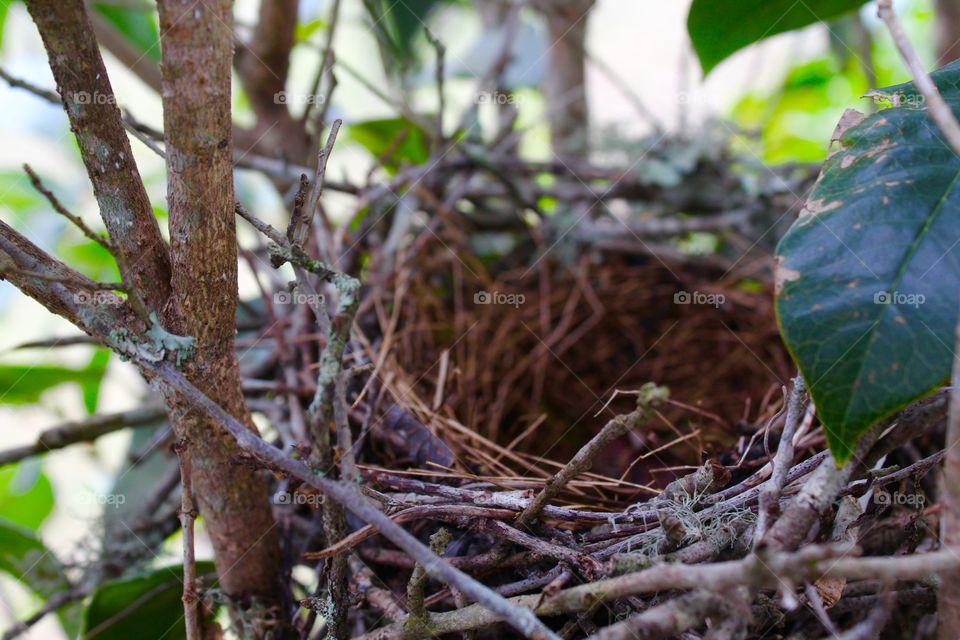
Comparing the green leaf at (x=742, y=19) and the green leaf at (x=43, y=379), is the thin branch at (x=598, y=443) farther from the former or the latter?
the green leaf at (x=43, y=379)

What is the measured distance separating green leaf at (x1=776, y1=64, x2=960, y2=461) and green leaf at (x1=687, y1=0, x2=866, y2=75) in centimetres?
26

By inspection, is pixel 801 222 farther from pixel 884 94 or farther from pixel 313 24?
pixel 313 24

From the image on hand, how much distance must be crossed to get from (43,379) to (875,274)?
1.24 m

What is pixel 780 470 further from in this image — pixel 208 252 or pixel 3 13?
pixel 3 13

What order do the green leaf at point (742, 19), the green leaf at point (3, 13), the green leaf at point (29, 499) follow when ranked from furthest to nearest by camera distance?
the green leaf at point (29, 499)
the green leaf at point (3, 13)
the green leaf at point (742, 19)

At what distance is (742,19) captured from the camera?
2.65 ft

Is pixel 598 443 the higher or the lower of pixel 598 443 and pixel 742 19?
the lower

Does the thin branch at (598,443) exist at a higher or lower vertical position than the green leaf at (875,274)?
lower

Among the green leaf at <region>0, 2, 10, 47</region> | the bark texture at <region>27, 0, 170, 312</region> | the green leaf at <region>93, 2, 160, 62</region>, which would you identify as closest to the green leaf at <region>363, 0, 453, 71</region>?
the green leaf at <region>93, 2, 160, 62</region>

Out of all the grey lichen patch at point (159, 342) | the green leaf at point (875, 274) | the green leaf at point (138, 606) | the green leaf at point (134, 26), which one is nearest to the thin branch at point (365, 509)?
the grey lichen patch at point (159, 342)

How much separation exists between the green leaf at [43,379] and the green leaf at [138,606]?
49 cm

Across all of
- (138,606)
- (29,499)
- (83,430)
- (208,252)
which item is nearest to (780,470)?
(208,252)

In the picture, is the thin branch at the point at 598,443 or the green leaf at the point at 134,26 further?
the green leaf at the point at 134,26

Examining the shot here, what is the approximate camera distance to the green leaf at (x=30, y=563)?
924mm
